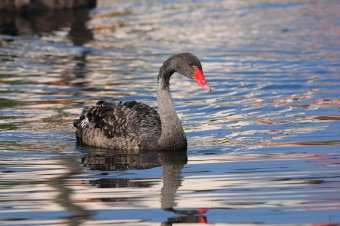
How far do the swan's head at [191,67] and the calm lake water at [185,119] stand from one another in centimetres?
89

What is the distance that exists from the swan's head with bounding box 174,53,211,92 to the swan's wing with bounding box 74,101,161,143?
35.7 inches

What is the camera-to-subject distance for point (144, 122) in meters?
11.5

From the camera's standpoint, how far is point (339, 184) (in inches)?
338

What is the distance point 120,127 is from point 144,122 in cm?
30

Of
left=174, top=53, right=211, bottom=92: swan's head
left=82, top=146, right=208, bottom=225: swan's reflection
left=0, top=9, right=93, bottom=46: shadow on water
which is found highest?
left=174, top=53, right=211, bottom=92: swan's head

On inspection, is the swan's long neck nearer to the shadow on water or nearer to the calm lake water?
the calm lake water

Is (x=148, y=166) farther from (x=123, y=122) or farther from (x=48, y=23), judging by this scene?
(x=48, y=23)

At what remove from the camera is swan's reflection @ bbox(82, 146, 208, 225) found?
773cm

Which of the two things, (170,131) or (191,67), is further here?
(170,131)

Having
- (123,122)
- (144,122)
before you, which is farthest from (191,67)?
(123,122)

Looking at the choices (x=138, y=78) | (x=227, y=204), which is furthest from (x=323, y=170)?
(x=138, y=78)

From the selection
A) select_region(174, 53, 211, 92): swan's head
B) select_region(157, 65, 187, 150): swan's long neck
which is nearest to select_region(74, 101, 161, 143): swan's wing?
select_region(157, 65, 187, 150): swan's long neck

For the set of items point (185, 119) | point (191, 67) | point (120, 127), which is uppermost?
point (191, 67)

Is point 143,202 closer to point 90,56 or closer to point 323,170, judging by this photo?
point 323,170
